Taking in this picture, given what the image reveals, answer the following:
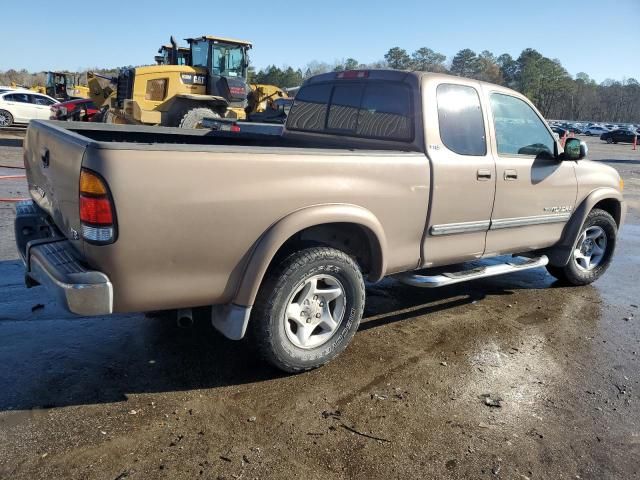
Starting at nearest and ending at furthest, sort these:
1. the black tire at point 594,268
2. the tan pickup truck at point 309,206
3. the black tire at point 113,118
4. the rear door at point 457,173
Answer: the tan pickup truck at point 309,206, the rear door at point 457,173, the black tire at point 594,268, the black tire at point 113,118

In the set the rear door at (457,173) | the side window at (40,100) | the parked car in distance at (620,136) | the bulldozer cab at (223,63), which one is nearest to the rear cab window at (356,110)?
the rear door at (457,173)

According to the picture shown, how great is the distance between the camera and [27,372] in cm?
348

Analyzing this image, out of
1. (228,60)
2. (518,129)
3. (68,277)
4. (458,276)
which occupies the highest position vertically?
(228,60)

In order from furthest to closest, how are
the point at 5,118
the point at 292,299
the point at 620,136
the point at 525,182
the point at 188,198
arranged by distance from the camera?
the point at 620,136 < the point at 5,118 < the point at 525,182 < the point at 292,299 < the point at 188,198

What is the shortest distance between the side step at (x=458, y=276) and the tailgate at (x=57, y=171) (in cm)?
239

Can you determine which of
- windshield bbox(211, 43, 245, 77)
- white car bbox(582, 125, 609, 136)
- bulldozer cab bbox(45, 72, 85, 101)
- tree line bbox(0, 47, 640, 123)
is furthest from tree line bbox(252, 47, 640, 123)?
windshield bbox(211, 43, 245, 77)

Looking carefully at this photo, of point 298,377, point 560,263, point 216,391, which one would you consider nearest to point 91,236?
point 216,391

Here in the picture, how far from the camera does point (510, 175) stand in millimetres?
4664

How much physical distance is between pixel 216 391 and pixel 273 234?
41.8 inches

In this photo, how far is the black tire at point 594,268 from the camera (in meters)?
5.77

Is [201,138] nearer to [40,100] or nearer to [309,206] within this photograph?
[309,206]

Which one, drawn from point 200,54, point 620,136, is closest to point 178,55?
point 200,54

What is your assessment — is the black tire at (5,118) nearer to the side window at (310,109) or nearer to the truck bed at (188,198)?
the side window at (310,109)

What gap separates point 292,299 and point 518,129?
2.75 meters
